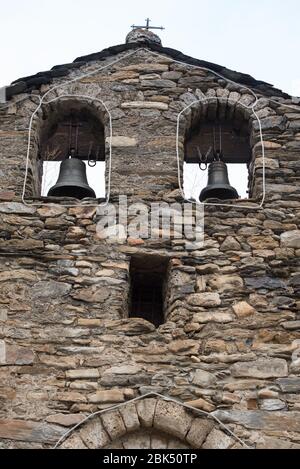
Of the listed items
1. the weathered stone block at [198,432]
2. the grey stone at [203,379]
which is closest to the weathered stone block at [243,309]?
the grey stone at [203,379]

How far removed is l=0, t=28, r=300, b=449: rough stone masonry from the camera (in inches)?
263

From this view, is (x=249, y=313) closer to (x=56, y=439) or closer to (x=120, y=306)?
(x=120, y=306)

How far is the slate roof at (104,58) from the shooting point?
8688 millimetres

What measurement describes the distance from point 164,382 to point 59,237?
149 cm

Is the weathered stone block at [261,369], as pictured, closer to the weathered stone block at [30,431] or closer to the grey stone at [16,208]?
the weathered stone block at [30,431]

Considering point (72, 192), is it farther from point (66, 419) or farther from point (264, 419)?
point (264, 419)

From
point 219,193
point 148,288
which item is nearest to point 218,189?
point 219,193

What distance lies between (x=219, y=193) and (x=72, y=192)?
1.19m

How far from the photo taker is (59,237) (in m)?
7.68

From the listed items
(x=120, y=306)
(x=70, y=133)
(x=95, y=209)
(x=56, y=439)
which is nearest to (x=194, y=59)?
(x=70, y=133)

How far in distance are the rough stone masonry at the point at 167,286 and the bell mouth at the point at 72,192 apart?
0.66 feet

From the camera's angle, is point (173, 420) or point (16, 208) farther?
point (16, 208)

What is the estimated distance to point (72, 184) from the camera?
26.9 ft

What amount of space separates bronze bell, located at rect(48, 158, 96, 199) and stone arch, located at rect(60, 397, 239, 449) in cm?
216
